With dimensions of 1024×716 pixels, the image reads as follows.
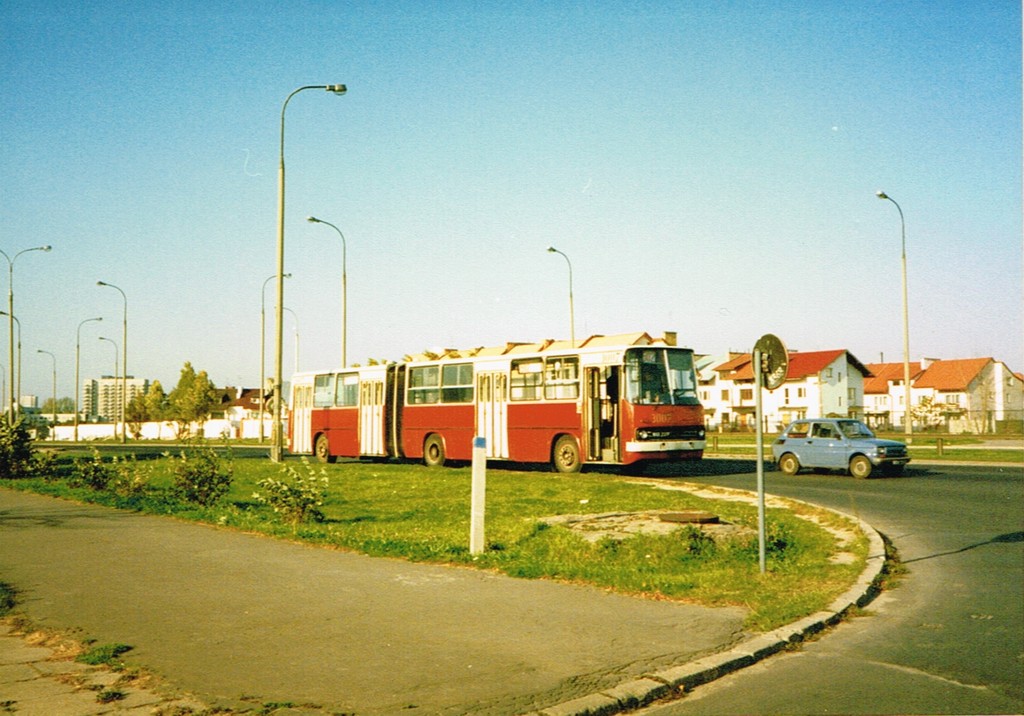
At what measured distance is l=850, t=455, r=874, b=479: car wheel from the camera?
72.4ft

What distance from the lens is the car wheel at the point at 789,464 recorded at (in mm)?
23969

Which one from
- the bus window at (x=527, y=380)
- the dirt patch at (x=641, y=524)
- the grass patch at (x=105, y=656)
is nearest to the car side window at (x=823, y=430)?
the bus window at (x=527, y=380)

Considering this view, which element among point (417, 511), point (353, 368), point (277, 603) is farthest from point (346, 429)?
point (277, 603)

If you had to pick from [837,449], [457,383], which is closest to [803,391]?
[837,449]

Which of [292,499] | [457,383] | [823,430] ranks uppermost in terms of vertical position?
[457,383]

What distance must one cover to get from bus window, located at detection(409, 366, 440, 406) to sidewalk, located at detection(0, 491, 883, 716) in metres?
16.9

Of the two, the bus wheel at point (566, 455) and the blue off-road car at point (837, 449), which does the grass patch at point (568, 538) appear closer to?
the bus wheel at point (566, 455)

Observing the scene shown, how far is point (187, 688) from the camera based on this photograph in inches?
194

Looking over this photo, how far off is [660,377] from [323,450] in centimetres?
1455

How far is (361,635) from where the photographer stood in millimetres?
6148

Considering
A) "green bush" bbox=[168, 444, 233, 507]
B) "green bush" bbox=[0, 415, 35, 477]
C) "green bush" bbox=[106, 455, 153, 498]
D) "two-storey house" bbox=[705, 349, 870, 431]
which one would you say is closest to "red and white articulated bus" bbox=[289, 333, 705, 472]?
"green bush" bbox=[168, 444, 233, 507]

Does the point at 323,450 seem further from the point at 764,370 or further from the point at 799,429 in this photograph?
the point at 764,370

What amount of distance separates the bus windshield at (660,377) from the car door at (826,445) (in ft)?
12.9

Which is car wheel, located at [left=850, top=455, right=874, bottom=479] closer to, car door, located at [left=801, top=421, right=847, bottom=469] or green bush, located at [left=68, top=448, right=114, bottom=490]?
car door, located at [left=801, top=421, right=847, bottom=469]
